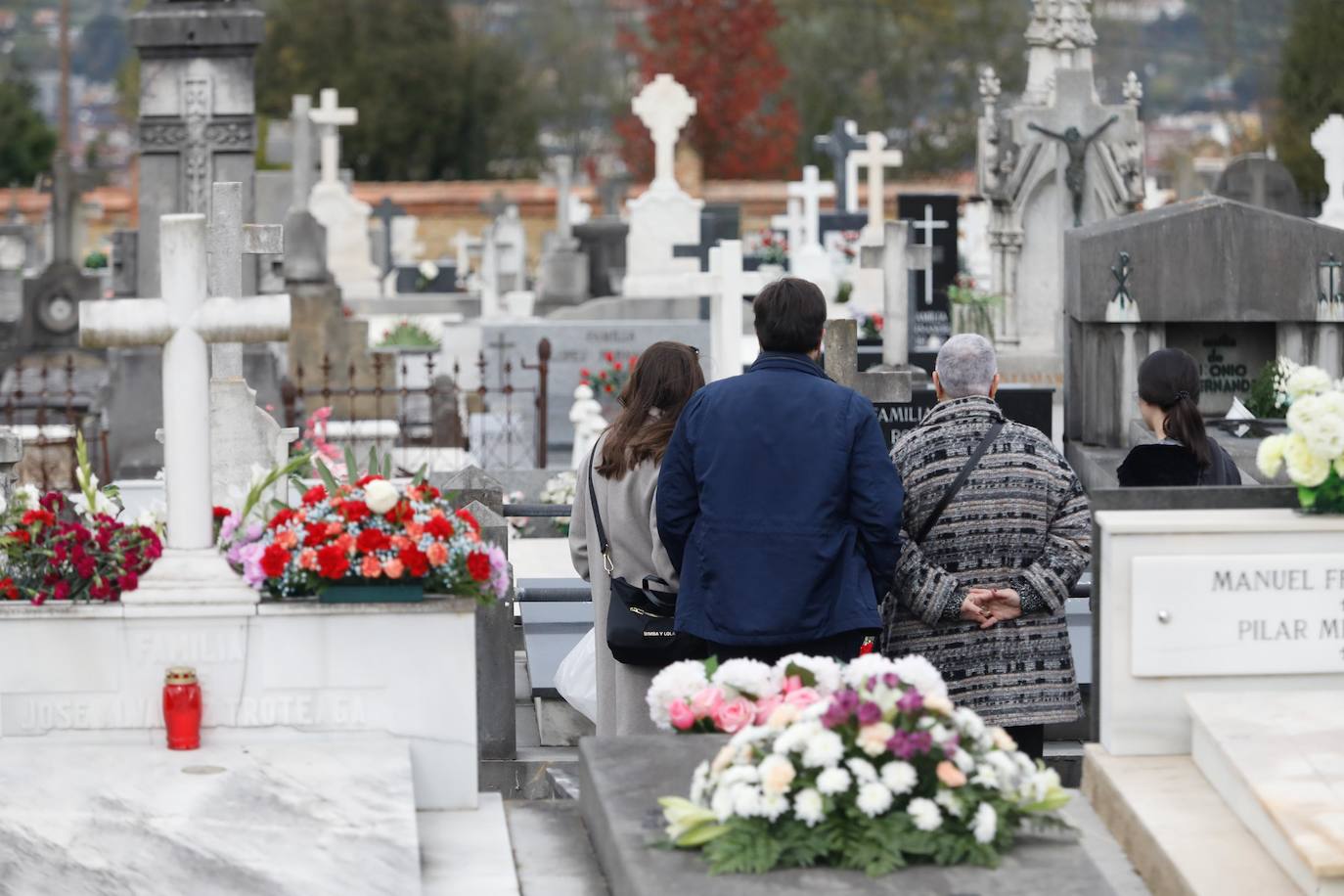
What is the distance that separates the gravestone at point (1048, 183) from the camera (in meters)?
18.3

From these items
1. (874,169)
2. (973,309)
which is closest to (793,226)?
(874,169)

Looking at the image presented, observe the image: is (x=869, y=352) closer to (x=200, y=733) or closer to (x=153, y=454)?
(x=153, y=454)

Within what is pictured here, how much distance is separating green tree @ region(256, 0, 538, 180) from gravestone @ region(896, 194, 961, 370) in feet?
94.0

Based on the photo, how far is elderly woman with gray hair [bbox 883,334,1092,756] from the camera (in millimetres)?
5504

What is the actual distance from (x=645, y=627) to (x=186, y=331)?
1383 mm

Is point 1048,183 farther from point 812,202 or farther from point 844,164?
point 844,164

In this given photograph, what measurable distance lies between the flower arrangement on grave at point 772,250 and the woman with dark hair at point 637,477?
17.8m

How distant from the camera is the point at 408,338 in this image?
21062mm

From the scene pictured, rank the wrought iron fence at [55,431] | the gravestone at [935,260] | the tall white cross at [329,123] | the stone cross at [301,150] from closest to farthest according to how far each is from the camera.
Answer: the wrought iron fence at [55,431], the gravestone at [935,260], the stone cross at [301,150], the tall white cross at [329,123]

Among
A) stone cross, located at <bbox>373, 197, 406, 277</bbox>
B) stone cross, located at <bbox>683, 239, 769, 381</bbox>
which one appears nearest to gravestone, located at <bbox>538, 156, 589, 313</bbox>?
stone cross, located at <bbox>373, 197, 406, 277</bbox>

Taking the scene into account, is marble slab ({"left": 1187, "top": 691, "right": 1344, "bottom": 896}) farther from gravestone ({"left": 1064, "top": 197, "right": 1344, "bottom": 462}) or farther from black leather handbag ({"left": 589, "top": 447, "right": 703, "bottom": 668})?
gravestone ({"left": 1064, "top": 197, "right": 1344, "bottom": 462})

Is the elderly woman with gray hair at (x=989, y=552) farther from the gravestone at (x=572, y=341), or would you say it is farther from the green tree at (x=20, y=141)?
the green tree at (x=20, y=141)

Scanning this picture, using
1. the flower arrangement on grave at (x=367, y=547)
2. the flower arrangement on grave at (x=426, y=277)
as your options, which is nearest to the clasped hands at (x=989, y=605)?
the flower arrangement on grave at (x=367, y=547)

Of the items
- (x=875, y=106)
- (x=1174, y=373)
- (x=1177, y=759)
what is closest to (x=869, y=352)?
(x=1174, y=373)
